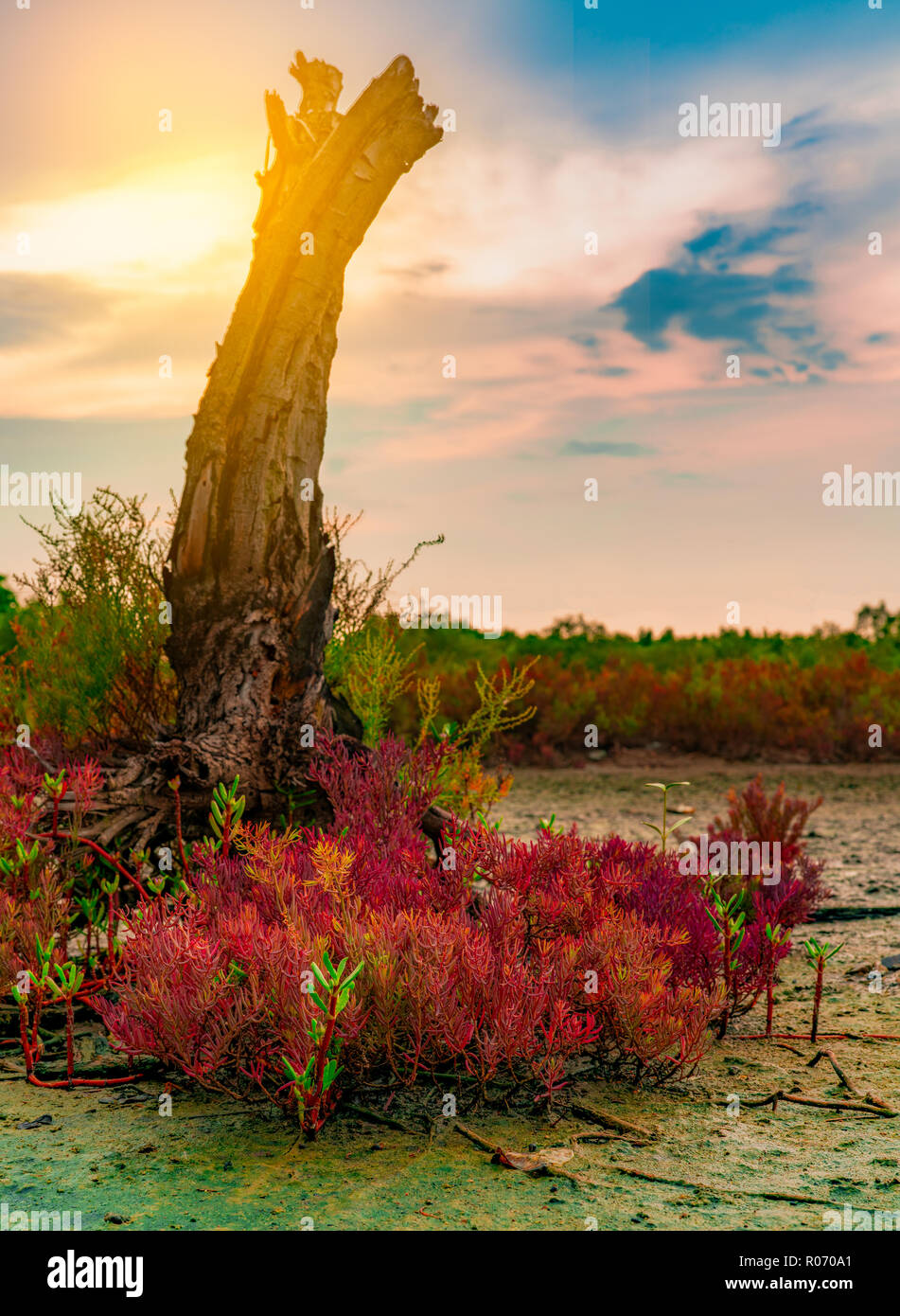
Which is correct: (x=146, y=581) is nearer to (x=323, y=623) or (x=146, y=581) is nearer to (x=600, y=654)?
(x=323, y=623)

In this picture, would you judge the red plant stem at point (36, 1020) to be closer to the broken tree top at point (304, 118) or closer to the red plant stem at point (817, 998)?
the red plant stem at point (817, 998)

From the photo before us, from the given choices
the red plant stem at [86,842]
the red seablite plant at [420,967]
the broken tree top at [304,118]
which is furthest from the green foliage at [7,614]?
the red seablite plant at [420,967]

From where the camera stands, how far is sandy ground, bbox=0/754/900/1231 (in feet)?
9.90

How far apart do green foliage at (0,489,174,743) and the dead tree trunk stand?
2.64 feet

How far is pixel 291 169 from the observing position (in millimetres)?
6676

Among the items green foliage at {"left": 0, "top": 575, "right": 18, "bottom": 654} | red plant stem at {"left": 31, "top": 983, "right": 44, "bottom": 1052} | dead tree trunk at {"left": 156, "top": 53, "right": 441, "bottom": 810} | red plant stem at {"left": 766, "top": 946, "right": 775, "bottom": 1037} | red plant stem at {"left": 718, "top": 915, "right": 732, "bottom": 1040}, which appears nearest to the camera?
red plant stem at {"left": 31, "top": 983, "right": 44, "bottom": 1052}

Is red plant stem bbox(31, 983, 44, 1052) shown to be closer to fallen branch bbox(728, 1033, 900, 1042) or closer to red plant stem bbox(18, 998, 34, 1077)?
red plant stem bbox(18, 998, 34, 1077)

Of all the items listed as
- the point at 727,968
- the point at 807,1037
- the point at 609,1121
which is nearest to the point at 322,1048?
the point at 609,1121

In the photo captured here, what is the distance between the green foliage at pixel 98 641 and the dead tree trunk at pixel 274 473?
2.64 feet

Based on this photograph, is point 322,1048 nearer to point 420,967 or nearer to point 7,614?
point 420,967

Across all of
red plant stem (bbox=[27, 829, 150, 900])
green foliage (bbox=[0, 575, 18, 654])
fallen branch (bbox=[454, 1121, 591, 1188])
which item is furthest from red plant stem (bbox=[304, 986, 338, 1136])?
green foliage (bbox=[0, 575, 18, 654])

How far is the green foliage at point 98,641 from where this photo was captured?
6855 mm
